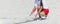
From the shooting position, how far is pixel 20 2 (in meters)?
1.12

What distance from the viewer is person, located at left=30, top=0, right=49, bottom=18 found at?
113 centimetres

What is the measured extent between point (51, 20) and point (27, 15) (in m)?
0.25

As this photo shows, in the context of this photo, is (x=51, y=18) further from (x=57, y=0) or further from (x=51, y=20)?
(x=57, y=0)

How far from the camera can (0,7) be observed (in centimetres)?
108

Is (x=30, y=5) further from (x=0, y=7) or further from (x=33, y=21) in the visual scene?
(x=0, y=7)

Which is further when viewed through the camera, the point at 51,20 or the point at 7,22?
the point at 51,20

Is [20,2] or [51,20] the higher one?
[20,2]

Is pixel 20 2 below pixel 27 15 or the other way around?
the other way around

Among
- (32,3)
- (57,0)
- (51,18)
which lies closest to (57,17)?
(51,18)

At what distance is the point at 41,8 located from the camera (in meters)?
1.14

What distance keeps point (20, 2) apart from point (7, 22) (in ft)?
0.74

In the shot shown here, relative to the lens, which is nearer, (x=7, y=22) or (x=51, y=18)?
(x=7, y=22)

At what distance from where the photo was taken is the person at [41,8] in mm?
1134

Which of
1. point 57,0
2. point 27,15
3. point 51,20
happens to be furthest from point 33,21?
point 57,0
